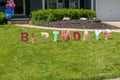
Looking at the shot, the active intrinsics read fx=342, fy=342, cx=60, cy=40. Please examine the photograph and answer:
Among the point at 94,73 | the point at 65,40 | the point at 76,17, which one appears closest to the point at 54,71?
the point at 94,73

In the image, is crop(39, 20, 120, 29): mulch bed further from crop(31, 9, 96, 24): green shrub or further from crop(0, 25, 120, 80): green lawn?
crop(0, 25, 120, 80): green lawn

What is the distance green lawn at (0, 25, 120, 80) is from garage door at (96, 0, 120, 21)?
609 inches

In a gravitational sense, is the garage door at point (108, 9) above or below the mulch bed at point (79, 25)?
above

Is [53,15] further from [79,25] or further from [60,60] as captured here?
[60,60]

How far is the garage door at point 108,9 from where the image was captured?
2827 cm

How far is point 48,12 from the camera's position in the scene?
22.8 metres

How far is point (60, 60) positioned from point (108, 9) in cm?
1942

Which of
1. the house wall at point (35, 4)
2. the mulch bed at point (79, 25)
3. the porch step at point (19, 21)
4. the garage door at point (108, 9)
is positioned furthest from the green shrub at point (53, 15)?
the garage door at point (108, 9)

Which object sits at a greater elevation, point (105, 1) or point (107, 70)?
point (105, 1)

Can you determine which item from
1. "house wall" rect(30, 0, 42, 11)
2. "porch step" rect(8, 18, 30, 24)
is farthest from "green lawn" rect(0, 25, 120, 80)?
"house wall" rect(30, 0, 42, 11)

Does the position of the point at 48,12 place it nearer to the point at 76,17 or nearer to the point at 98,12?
the point at 76,17

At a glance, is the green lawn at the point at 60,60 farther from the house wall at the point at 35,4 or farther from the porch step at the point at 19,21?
the house wall at the point at 35,4

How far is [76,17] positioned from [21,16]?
5502 millimetres

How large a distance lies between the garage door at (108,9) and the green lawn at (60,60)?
609 inches
